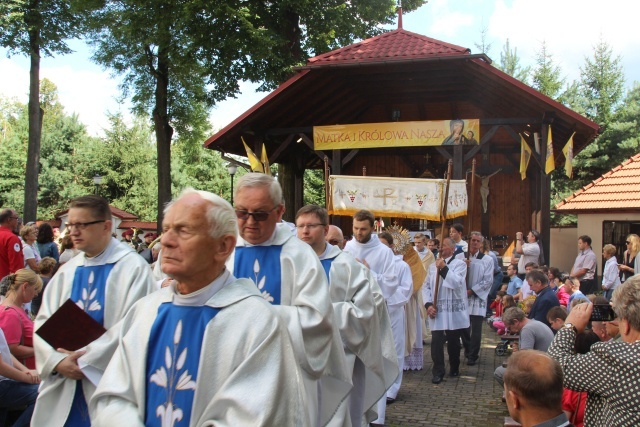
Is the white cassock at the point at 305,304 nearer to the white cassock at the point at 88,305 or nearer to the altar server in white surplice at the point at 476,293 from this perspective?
the white cassock at the point at 88,305

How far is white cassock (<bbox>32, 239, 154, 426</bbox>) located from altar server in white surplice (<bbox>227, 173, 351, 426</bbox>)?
613mm

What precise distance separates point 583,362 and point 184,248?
2022 mm

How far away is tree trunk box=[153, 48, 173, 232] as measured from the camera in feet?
73.8

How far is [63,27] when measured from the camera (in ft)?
77.9

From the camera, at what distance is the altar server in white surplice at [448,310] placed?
8.75 meters

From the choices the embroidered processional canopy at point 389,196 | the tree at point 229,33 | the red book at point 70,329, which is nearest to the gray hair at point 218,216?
the red book at point 70,329

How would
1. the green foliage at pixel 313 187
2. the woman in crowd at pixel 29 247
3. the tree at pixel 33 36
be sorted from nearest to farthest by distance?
1. the woman in crowd at pixel 29 247
2. the tree at pixel 33 36
3. the green foliage at pixel 313 187

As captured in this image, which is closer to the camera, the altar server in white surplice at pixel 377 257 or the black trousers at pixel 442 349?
the altar server in white surplice at pixel 377 257

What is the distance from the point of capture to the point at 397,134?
16.0 meters

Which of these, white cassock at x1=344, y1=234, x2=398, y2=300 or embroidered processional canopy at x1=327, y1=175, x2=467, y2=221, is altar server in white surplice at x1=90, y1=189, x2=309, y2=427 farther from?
embroidered processional canopy at x1=327, y1=175, x2=467, y2=221

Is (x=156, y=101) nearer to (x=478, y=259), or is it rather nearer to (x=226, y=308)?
(x=478, y=259)

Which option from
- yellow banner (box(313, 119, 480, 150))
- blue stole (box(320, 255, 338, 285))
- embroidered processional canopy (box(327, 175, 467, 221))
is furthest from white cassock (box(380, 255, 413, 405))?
yellow banner (box(313, 119, 480, 150))

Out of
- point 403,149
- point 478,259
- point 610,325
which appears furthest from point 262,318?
point 403,149

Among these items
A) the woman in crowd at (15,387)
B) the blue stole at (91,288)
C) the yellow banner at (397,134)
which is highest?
the yellow banner at (397,134)
